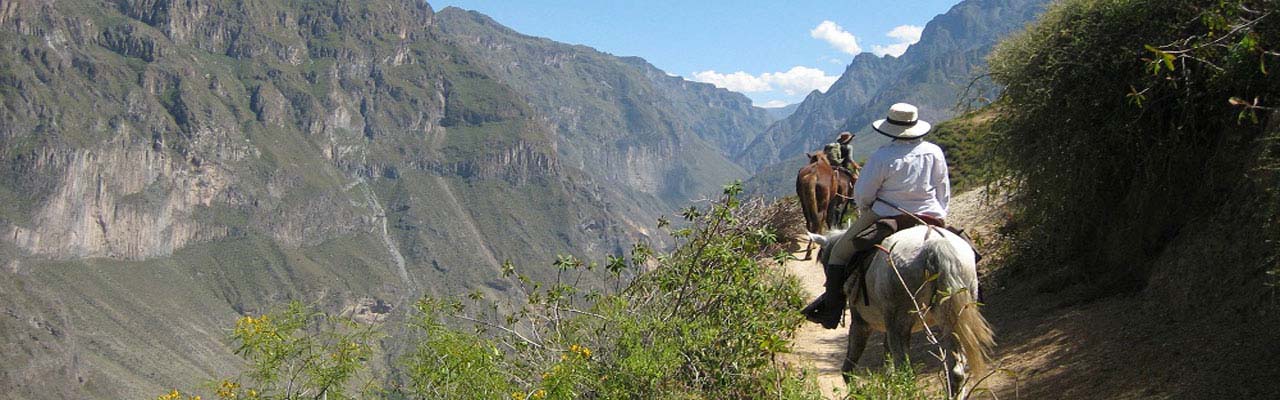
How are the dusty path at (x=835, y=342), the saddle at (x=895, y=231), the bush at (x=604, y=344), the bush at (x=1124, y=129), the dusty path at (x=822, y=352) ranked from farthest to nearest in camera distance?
the dusty path at (x=822, y=352) → the dusty path at (x=835, y=342) → the bush at (x=1124, y=129) → the saddle at (x=895, y=231) → the bush at (x=604, y=344)

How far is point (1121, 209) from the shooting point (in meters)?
9.15

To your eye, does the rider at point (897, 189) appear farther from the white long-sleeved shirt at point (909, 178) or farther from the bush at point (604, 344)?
the bush at point (604, 344)

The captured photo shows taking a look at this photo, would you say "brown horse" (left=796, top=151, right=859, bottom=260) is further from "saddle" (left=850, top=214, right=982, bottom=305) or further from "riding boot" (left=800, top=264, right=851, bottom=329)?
"saddle" (left=850, top=214, right=982, bottom=305)

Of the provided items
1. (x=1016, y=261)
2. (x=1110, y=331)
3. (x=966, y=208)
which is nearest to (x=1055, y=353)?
(x=1110, y=331)

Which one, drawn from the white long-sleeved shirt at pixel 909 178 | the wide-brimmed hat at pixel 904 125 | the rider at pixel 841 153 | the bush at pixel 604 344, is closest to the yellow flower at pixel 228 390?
the bush at pixel 604 344

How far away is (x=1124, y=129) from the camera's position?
8609 millimetres

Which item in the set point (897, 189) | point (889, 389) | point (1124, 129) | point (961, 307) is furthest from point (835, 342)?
point (889, 389)

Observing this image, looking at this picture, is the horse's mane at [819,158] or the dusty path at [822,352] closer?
the dusty path at [822,352]

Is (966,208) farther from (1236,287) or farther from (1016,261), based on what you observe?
(1236,287)

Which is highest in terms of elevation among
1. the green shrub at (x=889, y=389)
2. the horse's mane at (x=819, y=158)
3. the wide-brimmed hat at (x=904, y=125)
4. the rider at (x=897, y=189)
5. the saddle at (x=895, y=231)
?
the wide-brimmed hat at (x=904, y=125)

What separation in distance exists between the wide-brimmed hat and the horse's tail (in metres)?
1.05

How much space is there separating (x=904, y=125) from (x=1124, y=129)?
3.17 meters

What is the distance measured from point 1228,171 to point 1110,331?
162 centimetres

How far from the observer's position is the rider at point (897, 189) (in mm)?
6527
